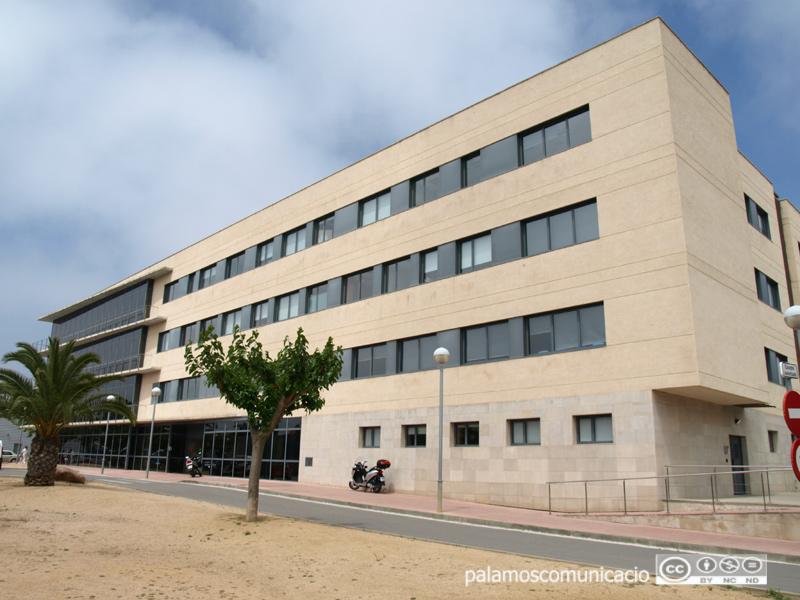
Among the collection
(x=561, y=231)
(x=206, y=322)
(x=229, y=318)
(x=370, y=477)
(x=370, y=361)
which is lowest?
(x=370, y=477)

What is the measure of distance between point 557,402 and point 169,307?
31242mm

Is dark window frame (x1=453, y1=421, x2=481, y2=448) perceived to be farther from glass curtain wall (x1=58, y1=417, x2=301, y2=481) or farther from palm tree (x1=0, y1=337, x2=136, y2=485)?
palm tree (x1=0, y1=337, x2=136, y2=485)

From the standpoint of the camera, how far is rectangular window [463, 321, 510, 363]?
22000 millimetres

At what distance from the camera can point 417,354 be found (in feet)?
82.2

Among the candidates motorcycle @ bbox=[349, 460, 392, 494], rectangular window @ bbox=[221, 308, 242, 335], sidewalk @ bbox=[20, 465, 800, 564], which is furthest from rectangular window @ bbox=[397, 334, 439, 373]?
rectangular window @ bbox=[221, 308, 242, 335]

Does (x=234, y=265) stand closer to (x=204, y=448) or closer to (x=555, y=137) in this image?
(x=204, y=448)

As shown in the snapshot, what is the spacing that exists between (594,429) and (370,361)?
10936mm

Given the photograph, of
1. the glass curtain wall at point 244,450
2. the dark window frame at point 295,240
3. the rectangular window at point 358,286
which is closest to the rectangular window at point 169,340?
the glass curtain wall at point 244,450

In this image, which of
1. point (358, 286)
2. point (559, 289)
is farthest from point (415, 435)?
point (559, 289)

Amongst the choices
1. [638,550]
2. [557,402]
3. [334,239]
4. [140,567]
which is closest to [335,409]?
[334,239]

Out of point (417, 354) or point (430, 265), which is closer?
point (417, 354)

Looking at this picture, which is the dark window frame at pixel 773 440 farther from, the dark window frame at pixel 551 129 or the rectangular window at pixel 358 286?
the rectangular window at pixel 358 286

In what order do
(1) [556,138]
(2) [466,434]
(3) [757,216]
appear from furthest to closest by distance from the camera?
(3) [757,216], (2) [466,434], (1) [556,138]

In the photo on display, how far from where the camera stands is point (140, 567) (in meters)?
8.91
